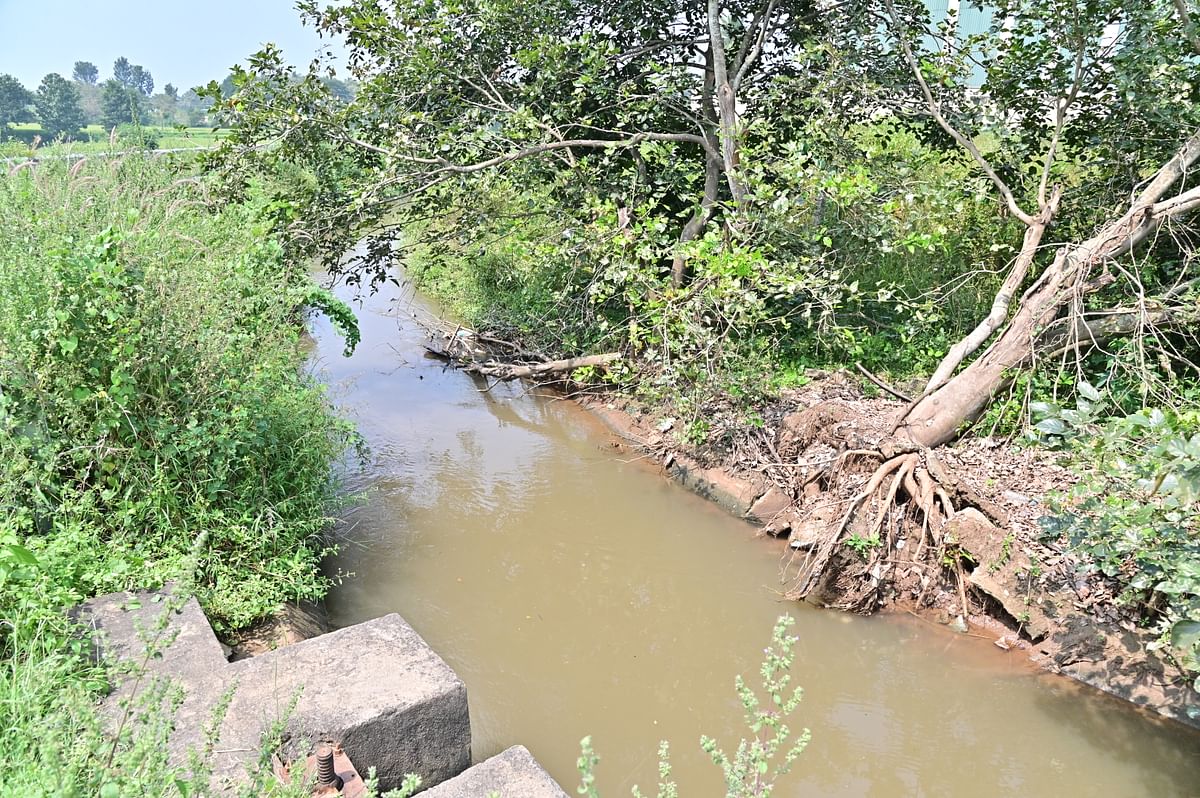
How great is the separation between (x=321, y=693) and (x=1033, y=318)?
4.85m

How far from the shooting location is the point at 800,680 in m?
4.18

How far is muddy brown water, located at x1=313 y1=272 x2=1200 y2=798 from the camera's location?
3635 mm

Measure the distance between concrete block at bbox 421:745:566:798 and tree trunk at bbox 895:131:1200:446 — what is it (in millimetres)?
3466

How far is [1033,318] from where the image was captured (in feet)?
18.0

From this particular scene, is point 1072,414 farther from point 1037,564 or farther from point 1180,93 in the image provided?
point 1180,93

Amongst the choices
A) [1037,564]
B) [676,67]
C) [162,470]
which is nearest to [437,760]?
[162,470]

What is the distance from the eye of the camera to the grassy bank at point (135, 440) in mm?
3415

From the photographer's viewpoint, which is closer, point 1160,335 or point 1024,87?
point 1160,335

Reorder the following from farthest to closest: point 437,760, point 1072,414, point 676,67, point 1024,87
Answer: point 676,67
point 1024,87
point 1072,414
point 437,760

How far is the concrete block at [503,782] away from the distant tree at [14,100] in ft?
110

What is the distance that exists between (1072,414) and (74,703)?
3694 millimetres

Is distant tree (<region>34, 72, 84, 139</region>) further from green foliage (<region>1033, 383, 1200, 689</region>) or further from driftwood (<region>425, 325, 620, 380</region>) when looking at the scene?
green foliage (<region>1033, 383, 1200, 689</region>)

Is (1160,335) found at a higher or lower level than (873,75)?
lower

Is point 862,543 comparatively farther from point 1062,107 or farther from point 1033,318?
point 1062,107
